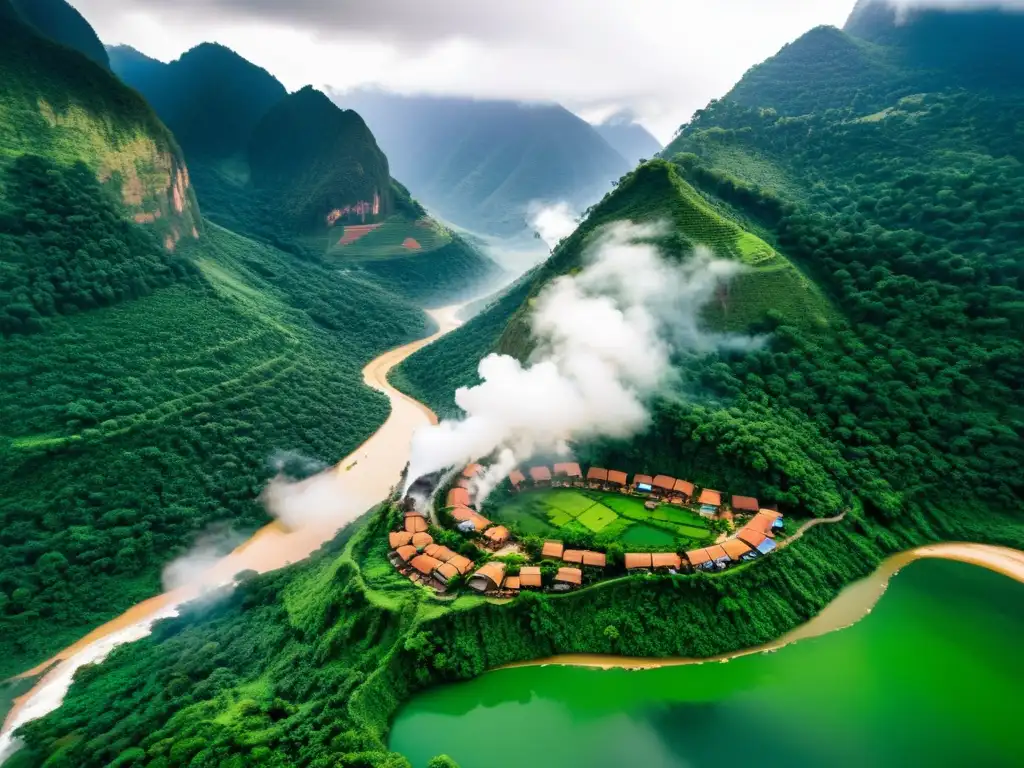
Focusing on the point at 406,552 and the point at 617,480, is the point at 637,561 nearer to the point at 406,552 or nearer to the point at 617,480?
the point at 617,480

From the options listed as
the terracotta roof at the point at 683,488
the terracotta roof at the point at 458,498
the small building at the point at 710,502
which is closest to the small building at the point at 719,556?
the small building at the point at 710,502

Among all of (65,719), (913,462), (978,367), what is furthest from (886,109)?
(65,719)

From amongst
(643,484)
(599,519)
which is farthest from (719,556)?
(643,484)

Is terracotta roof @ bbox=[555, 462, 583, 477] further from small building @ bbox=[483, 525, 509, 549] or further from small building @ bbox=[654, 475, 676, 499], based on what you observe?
small building @ bbox=[483, 525, 509, 549]

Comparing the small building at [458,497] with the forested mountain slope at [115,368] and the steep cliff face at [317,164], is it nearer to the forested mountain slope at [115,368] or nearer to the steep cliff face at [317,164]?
the forested mountain slope at [115,368]

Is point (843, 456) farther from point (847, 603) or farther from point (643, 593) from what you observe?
point (643, 593)
